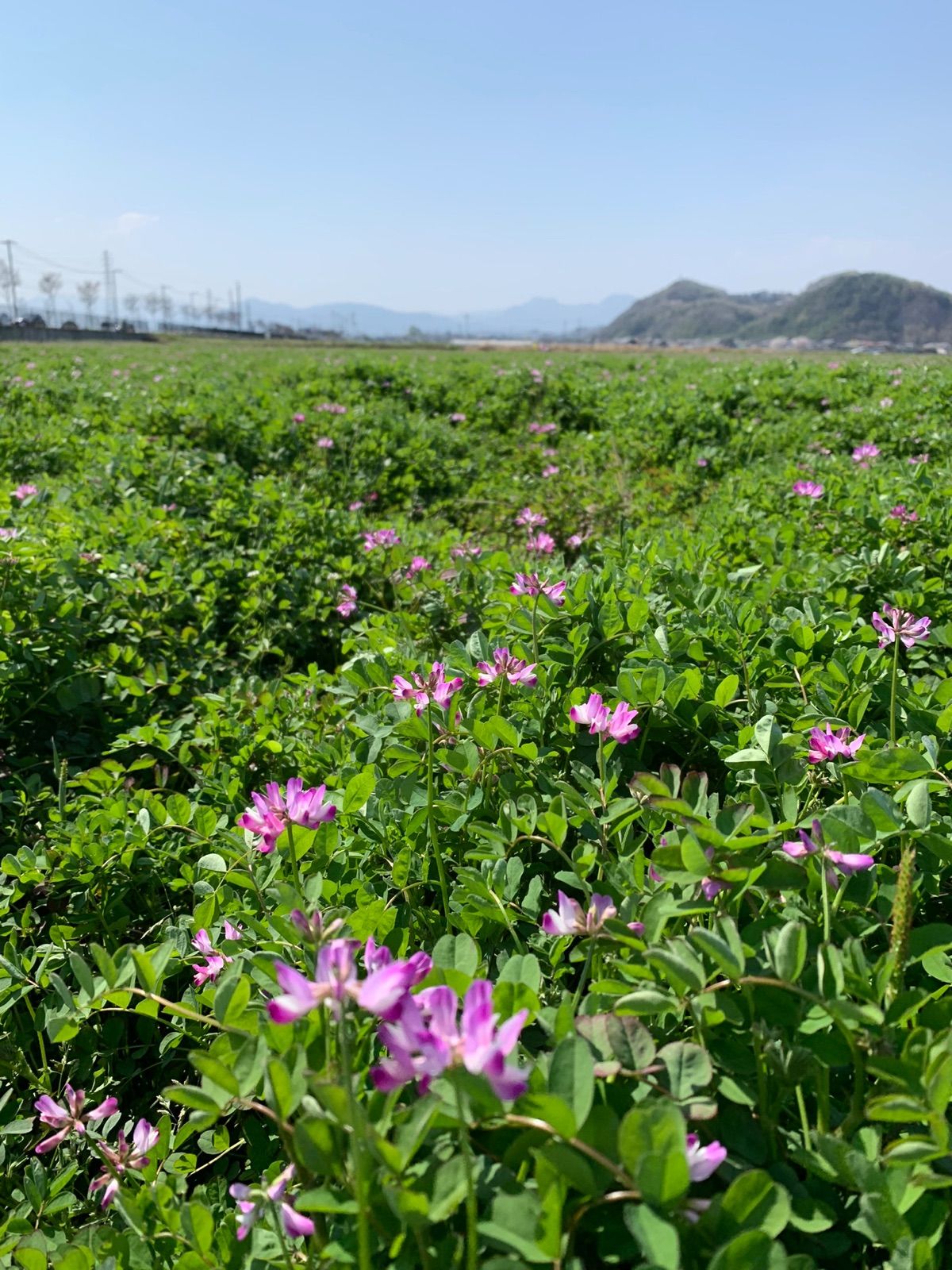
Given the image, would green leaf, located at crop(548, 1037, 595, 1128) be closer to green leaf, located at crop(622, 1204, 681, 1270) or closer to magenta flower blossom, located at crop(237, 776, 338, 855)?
green leaf, located at crop(622, 1204, 681, 1270)

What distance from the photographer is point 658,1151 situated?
73 centimetres

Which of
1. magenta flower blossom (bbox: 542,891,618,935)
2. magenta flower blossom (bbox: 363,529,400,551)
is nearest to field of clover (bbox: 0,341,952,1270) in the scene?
magenta flower blossom (bbox: 542,891,618,935)

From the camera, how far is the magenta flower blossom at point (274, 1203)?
A: 88 centimetres

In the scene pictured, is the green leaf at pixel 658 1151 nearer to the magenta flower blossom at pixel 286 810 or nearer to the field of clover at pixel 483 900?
the field of clover at pixel 483 900

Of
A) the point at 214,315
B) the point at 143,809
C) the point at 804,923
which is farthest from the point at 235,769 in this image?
the point at 214,315

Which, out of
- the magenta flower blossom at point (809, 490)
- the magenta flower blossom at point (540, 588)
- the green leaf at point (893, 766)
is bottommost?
the green leaf at point (893, 766)

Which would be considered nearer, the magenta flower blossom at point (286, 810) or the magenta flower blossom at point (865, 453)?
the magenta flower blossom at point (286, 810)

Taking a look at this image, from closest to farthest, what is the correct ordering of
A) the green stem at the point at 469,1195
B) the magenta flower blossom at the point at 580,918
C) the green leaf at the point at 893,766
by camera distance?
1. the green stem at the point at 469,1195
2. the magenta flower blossom at the point at 580,918
3. the green leaf at the point at 893,766

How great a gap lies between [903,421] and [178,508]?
4.51m

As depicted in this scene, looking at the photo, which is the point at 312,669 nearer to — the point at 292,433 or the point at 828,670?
the point at 828,670

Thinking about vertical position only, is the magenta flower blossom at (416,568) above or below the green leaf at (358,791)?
above

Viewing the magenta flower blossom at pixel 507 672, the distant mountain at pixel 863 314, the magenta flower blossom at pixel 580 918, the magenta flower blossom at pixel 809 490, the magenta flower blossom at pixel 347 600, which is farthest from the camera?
the distant mountain at pixel 863 314

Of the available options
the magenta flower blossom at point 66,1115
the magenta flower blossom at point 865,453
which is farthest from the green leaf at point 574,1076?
the magenta flower blossom at point 865,453

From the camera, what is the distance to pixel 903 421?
227 inches
